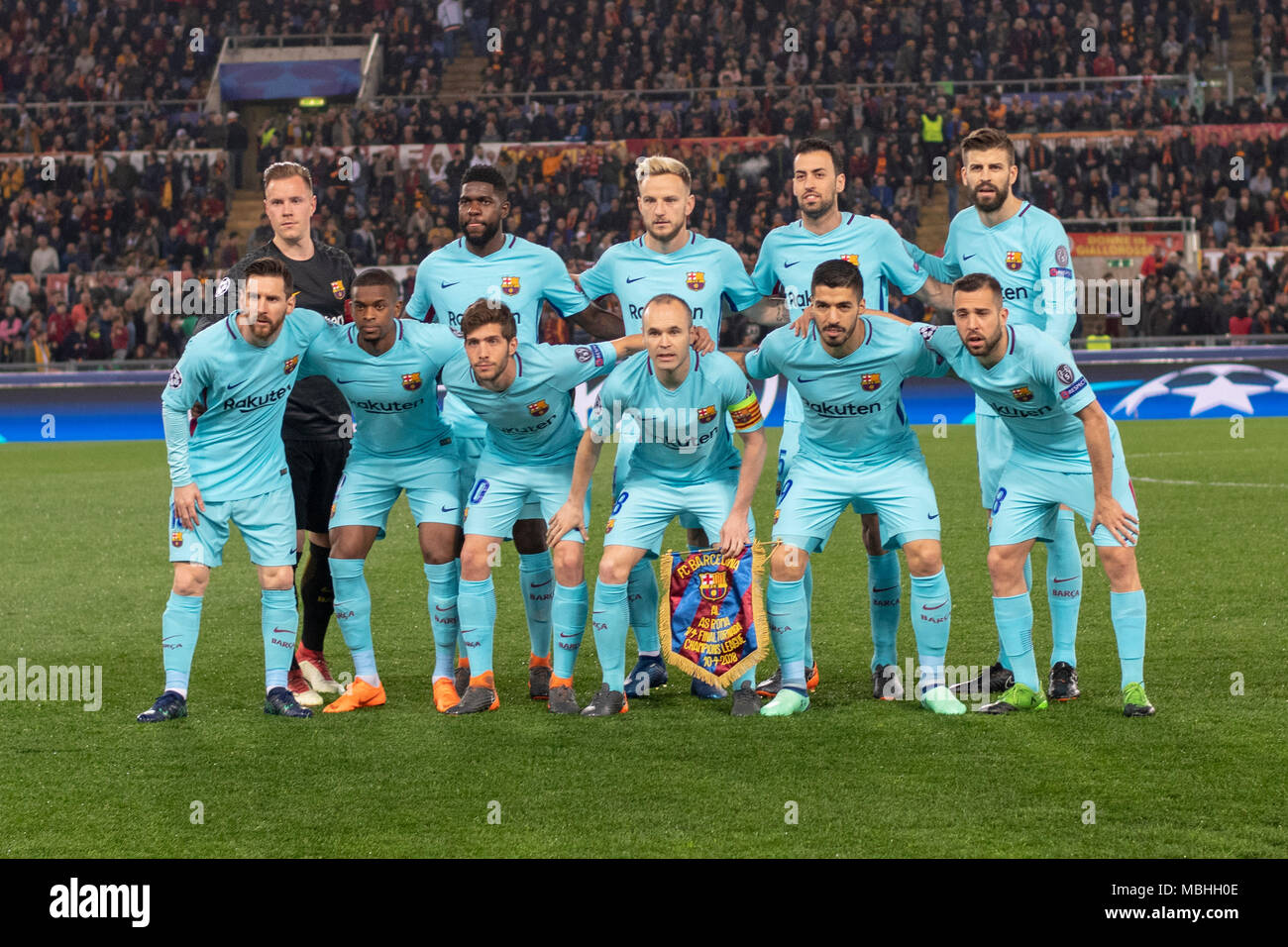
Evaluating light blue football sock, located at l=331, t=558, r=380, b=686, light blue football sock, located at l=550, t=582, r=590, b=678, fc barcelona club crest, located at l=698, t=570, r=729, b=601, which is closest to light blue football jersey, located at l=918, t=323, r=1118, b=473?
fc barcelona club crest, located at l=698, t=570, r=729, b=601

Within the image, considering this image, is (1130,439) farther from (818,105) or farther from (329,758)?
(329,758)

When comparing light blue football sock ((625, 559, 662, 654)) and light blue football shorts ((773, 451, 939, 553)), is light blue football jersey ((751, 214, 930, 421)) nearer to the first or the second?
light blue football shorts ((773, 451, 939, 553))

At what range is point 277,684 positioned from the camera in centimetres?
668

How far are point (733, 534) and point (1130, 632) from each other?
1.69 meters

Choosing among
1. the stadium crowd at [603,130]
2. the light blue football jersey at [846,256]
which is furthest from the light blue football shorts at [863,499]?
the stadium crowd at [603,130]

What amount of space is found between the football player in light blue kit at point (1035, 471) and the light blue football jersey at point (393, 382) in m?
2.19

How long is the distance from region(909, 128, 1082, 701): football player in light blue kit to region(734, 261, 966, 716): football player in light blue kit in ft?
1.41

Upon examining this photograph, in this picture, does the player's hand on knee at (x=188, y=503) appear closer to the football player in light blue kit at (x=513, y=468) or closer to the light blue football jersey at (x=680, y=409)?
the football player in light blue kit at (x=513, y=468)

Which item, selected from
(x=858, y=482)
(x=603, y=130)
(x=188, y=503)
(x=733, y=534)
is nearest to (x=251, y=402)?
(x=188, y=503)

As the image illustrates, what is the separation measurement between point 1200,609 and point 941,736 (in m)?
3.23

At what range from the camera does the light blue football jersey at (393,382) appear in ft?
22.2

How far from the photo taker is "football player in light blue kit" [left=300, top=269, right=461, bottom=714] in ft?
22.2

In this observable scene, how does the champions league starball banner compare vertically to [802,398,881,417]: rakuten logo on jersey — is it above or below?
below
